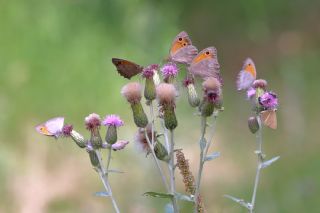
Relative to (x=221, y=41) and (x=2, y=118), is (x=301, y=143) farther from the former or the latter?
(x=221, y=41)

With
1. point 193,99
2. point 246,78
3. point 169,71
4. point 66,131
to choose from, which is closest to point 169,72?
point 169,71

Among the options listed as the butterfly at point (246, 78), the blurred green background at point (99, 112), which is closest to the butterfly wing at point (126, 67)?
the butterfly at point (246, 78)

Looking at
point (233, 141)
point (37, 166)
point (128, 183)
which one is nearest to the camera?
point (128, 183)

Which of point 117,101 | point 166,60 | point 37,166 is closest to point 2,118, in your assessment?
point 37,166

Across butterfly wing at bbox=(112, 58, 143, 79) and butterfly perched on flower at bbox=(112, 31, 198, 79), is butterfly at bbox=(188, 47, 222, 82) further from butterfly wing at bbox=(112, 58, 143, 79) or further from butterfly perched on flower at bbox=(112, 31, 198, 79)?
butterfly wing at bbox=(112, 58, 143, 79)

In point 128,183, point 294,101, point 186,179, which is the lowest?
point 186,179

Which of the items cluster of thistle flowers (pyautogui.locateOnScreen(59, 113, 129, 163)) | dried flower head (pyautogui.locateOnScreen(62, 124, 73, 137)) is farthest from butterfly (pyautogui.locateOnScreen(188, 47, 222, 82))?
dried flower head (pyautogui.locateOnScreen(62, 124, 73, 137))

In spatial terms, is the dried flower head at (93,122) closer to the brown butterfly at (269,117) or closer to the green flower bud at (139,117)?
the green flower bud at (139,117)
